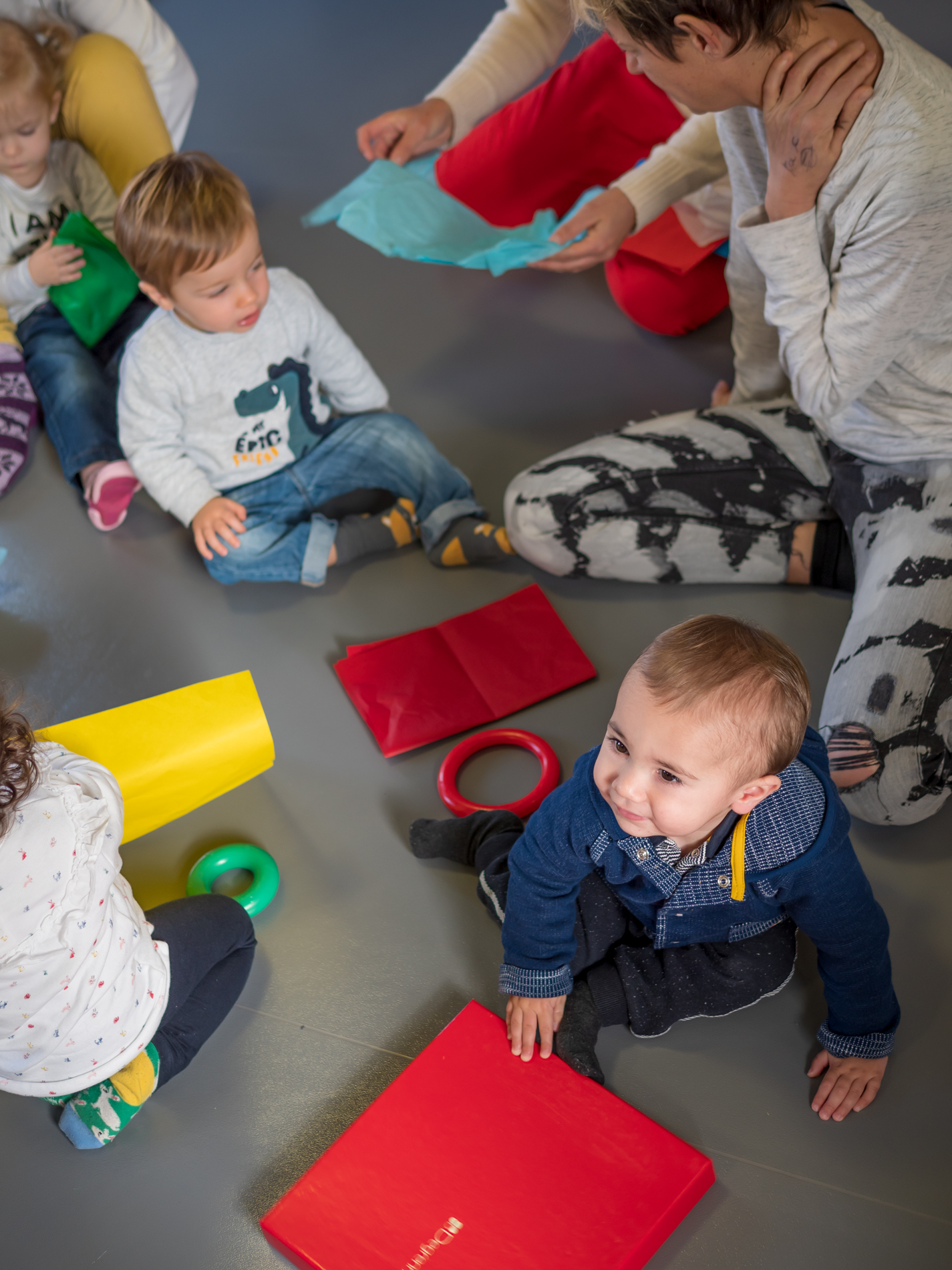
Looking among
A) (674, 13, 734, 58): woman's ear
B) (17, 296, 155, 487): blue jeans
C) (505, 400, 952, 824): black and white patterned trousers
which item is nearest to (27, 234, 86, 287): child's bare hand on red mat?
(17, 296, 155, 487): blue jeans

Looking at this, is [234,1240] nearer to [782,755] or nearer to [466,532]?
[782,755]

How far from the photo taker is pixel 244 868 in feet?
4.12

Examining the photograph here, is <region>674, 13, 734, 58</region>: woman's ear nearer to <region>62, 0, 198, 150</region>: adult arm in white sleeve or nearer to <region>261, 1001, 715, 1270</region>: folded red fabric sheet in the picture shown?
<region>261, 1001, 715, 1270</region>: folded red fabric sheet

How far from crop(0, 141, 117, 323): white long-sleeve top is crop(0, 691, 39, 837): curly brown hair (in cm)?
126

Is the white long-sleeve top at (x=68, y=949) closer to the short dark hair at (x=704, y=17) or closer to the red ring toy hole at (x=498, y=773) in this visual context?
the red ring toy hole at (x=498, y=773)

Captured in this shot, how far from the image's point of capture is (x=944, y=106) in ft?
3.60

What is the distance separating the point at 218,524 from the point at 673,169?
95cm

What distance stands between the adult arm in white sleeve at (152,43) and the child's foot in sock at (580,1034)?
184 cm

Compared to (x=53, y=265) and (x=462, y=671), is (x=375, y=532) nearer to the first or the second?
(x=462, y=671)

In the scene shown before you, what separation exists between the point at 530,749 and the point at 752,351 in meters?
0.76

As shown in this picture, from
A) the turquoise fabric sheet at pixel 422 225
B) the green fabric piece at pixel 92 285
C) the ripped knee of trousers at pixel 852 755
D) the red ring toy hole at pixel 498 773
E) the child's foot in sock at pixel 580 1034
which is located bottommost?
the child's foot in sock at pixel 580 1034

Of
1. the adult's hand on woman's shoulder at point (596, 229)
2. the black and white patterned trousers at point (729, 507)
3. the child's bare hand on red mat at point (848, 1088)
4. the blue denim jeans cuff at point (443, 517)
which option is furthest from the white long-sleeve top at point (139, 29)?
the child's bare hand on red mat at point (848, 1088)

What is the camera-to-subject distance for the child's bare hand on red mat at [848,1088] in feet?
3.31

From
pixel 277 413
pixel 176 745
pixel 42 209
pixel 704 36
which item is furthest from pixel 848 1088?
pixel 42 209
